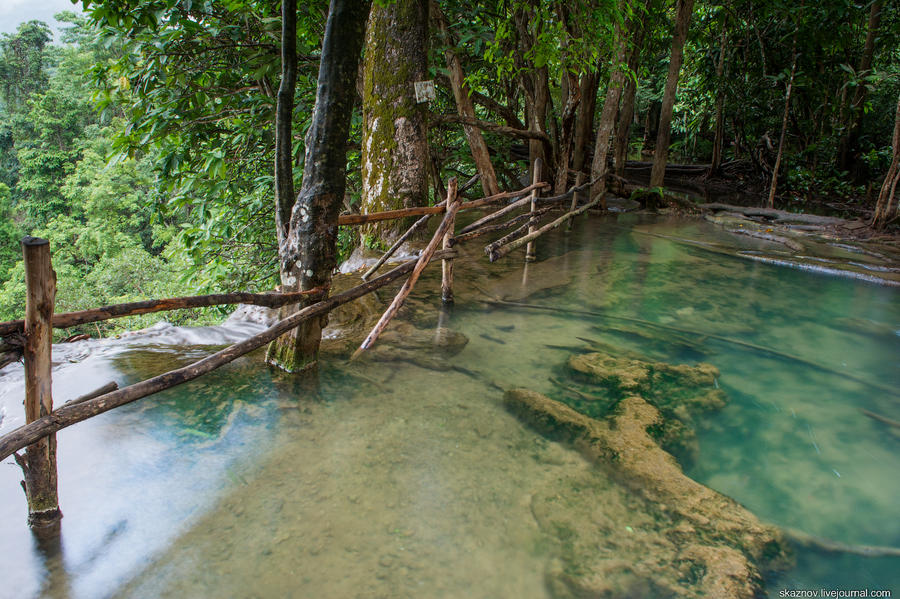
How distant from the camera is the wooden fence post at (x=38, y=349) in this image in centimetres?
185

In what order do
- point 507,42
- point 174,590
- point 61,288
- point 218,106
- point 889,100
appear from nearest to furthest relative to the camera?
point 174,590
point 218,106
point 507,42
point 889,100
point 61,288

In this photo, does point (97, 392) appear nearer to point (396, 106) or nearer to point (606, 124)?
point (396, 106)

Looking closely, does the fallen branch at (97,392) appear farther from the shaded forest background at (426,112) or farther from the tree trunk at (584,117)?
the tree trunk at (584,117)

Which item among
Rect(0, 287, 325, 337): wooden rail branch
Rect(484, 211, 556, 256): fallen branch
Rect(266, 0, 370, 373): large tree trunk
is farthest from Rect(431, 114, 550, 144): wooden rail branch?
Rect(0, 287, 325, 337): wooden rail branch

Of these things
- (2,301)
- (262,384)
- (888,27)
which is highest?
(888,27)

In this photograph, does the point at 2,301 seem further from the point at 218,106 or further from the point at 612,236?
the point at 612,236

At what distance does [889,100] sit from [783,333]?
1126 centimetres

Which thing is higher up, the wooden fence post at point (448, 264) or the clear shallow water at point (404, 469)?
the wooden fence post at point (448, 264)

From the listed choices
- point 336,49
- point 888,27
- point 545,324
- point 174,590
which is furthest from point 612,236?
point 888,27

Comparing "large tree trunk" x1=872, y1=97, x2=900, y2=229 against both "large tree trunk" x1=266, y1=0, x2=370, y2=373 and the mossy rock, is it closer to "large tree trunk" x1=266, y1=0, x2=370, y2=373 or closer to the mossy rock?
the mossy rock

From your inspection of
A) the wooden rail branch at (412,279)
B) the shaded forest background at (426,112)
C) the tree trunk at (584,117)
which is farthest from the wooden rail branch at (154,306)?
the tree trunk at (584,117)

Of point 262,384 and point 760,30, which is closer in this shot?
point 262,384

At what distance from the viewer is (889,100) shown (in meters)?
12.0

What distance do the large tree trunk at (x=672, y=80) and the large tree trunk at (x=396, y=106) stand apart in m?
5.79
